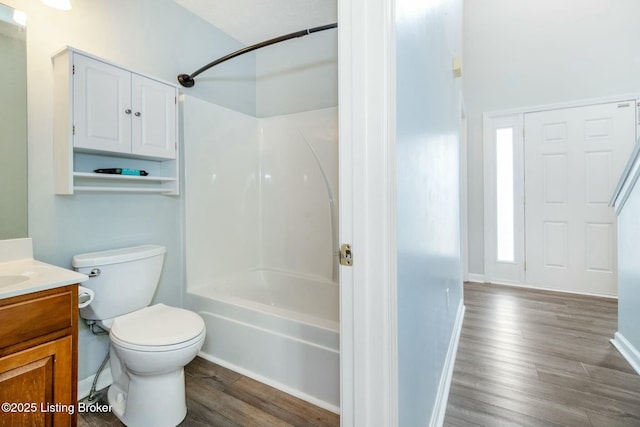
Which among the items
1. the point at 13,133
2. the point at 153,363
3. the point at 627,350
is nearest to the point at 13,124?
the point at 13,133

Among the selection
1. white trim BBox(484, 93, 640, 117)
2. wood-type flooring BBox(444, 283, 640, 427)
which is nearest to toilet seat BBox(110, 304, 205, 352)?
wood-type flooring BBox(444, 283, 640, 427)

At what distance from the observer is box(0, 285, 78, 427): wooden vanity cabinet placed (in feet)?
3.08

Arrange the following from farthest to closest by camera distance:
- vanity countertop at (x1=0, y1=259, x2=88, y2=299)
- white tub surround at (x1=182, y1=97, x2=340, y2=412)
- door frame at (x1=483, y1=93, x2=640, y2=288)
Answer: door frame at (x1=483, y1=93, x2=640, y2=288), white tub surround at (x1=182, y1=97, x2=340, y2=412), vanity countertop at (x1=0, y1=259, x2=88, y2=299)

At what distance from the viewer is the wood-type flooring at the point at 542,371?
4.90 ft

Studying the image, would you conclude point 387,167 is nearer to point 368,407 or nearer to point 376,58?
point 376,58

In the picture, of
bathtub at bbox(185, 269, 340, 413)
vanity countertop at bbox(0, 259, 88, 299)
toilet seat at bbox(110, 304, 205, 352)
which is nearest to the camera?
vanity countertop at bbox(0, 259, 88, 299)

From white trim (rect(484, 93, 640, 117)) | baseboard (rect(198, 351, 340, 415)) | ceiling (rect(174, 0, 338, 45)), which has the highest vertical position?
ceiling (rect(174, 0, 338, 45))

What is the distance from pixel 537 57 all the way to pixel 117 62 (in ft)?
13.3

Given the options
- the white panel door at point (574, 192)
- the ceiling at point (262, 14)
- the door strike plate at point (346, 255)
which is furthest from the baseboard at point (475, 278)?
the door strike plate at point (346, 255)

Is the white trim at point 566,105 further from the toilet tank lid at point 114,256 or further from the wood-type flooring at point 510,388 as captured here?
the toilet tank lid at point 114,256

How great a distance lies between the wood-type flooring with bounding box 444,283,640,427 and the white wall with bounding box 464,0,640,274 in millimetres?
1245

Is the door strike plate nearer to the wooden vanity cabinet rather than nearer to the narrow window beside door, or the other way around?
the wooden vanity cabinet

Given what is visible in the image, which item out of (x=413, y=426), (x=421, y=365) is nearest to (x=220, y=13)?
(x=421, y=365)

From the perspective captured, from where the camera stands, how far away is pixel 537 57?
3.39 meters
